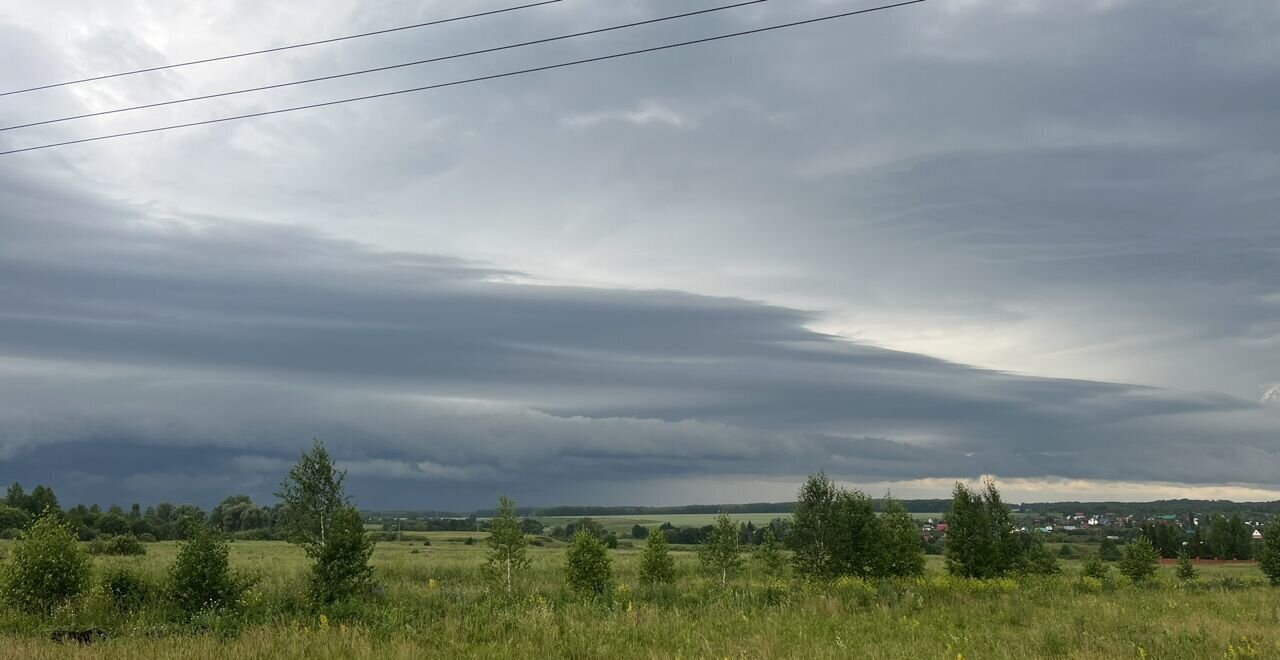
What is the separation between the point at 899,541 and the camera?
55688mm

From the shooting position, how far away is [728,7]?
14820mm

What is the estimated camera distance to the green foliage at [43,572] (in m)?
30.3

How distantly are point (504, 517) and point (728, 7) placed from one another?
42435 millimetres

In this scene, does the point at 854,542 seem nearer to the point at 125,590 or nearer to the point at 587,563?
the point at 587,563

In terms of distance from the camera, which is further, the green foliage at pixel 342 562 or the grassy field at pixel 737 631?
the green foliage at pixel 342 562

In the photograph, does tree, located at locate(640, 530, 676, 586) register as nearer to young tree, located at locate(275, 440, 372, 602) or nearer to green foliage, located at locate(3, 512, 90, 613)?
young tree, located at locate(275, 440, 372, 602)

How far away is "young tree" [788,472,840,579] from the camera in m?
41.8

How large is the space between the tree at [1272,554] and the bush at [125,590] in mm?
71296

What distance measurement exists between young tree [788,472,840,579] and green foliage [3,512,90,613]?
32.6m

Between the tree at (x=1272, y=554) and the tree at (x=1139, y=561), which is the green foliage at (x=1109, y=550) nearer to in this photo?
the tree at (x=1139, y=561)

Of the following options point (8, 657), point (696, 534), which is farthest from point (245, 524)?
point (8, 657)

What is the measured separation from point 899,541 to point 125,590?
46.1 meters

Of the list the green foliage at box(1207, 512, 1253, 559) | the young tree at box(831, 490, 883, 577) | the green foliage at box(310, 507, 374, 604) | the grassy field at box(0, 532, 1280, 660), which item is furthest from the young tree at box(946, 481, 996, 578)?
the green foliage at box(1207, 512, 1253, 559)

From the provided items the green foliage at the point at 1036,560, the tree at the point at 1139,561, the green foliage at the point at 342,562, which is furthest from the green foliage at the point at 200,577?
the tree at the point at 1139,561
